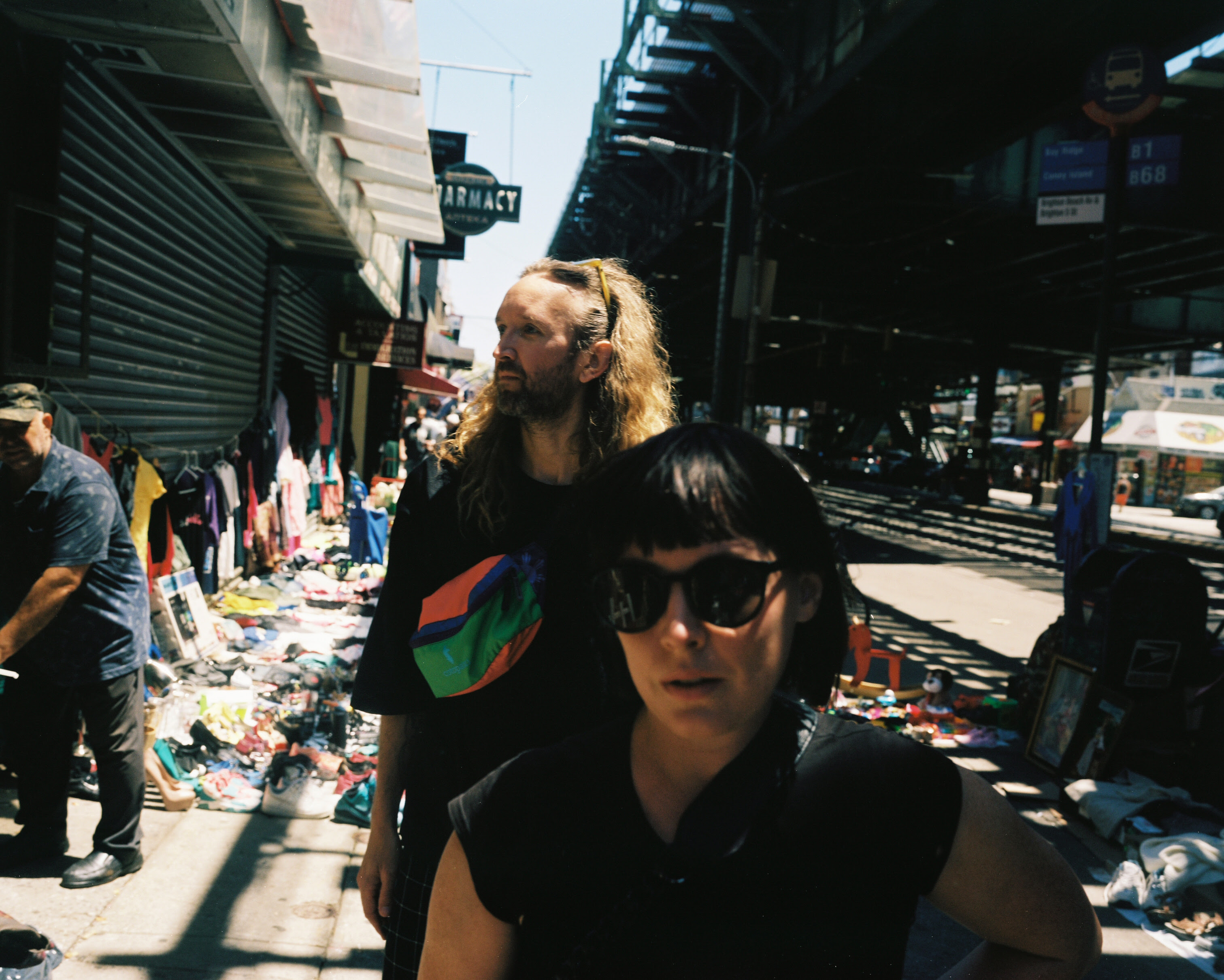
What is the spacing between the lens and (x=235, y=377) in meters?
10.2

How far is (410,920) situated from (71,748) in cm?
290

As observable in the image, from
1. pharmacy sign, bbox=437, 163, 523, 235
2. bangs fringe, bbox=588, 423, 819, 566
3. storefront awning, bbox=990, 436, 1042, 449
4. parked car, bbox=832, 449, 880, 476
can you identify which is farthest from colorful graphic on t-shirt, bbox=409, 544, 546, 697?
storefront awning, bbox=990, 436, 1042, 449

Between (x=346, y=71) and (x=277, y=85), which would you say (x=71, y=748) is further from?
(x=346, y=71)

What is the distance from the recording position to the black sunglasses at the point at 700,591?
3.80 ft

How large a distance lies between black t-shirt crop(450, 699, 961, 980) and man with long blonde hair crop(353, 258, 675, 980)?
2.27 feet

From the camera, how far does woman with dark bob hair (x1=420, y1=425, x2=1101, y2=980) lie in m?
1.10

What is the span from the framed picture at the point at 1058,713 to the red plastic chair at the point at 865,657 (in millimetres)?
1227

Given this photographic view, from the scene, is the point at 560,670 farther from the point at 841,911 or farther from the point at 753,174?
the point at 753,174

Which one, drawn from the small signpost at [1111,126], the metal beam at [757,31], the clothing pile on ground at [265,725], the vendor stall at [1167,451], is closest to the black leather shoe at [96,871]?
the clothing pile on ground at [265,725]

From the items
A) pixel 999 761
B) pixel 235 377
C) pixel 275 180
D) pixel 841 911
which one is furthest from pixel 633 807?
pixel 235 377

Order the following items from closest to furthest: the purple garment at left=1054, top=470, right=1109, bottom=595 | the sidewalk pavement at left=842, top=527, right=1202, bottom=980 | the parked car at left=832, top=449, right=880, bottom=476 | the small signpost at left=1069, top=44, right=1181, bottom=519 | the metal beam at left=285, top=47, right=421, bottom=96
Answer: the sidewalk pavement at left=842, top=527, right=1202, bottom=980, the metal beam at left=285, top=47, right=421, bottom=96, the small signpost at left=1069, top=44, right=1181, bottom=519, the purple garment at left=1054, top=470, right=1109, bottom=595, the parked car at left=832, top=449, right=880, bottom=476

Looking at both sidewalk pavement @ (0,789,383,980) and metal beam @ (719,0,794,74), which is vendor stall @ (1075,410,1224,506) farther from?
sidewalk pavement @ (0,789,383,980)

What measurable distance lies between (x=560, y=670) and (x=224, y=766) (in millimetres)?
4063

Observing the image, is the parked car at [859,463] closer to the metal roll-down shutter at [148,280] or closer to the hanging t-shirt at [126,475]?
the metal roll-down shutter at [148,280]
